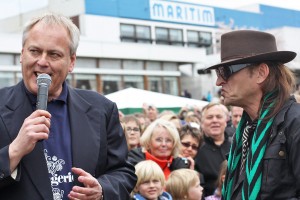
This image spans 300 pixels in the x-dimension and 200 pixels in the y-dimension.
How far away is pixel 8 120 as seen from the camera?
7.91ft

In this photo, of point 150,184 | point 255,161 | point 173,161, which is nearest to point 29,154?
point 255,161

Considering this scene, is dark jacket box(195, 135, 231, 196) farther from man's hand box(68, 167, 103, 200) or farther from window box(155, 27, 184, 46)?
window box(155, 27, 184, 46)

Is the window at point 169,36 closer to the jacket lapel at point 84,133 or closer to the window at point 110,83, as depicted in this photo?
the window at point 110,83

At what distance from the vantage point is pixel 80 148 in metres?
2.52

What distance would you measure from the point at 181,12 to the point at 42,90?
114ft

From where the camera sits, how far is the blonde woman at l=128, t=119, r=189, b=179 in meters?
5.21

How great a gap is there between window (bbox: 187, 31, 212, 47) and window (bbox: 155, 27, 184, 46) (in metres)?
0.94

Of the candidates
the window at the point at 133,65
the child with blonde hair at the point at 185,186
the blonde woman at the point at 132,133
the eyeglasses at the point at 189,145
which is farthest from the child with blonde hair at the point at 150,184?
the window at the point at 133,65

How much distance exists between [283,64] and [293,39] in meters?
36.8

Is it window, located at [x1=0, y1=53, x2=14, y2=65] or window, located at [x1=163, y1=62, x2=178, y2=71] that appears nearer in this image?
window, located at [x1=0, y1=53, x2=14, y2=65]

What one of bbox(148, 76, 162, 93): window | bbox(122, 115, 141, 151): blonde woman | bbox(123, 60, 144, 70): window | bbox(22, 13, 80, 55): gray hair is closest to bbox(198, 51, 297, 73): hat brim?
bbox(22, 13, 80, 55): gray hair

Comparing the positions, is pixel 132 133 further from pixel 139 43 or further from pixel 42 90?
pixel 139 43

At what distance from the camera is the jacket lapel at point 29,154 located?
7.64 feet

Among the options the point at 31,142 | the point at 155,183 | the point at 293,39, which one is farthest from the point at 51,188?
the point at 293,39
